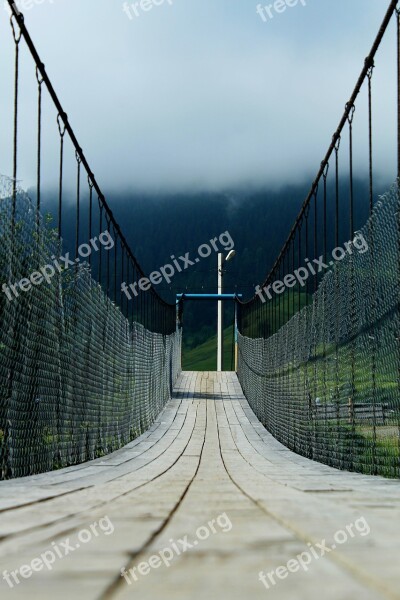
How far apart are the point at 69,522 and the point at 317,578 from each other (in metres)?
0.71

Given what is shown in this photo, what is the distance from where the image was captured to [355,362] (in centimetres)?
459

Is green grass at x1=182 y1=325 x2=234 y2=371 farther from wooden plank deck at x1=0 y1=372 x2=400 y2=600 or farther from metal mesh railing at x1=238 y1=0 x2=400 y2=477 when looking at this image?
wooden plank deck at x1=0 y1=372 x2=400 y2=600

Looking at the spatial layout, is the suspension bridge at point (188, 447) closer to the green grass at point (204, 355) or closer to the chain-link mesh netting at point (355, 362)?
the chain-link mesh netting at point (355, 362)

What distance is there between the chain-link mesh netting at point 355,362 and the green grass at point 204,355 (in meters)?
107

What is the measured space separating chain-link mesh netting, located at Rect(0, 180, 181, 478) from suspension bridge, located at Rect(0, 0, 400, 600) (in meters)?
0.02

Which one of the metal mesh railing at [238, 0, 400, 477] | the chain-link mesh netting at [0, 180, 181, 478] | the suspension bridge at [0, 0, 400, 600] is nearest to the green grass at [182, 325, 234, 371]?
the suspension bridge at [0, 0, 400, 600]

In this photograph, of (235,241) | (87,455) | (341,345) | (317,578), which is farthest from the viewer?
(235,241)

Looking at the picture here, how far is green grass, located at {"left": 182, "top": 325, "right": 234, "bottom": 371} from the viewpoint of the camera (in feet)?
395

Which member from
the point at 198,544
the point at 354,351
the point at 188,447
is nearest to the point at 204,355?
the point at 188,447

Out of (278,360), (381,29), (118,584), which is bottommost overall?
(118,584)

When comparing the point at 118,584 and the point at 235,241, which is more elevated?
the point at 235,241

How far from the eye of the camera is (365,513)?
162cm

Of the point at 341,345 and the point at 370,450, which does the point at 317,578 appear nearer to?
the point at 370,450

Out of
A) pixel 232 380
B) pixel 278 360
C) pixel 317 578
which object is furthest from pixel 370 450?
pixel 232 380
